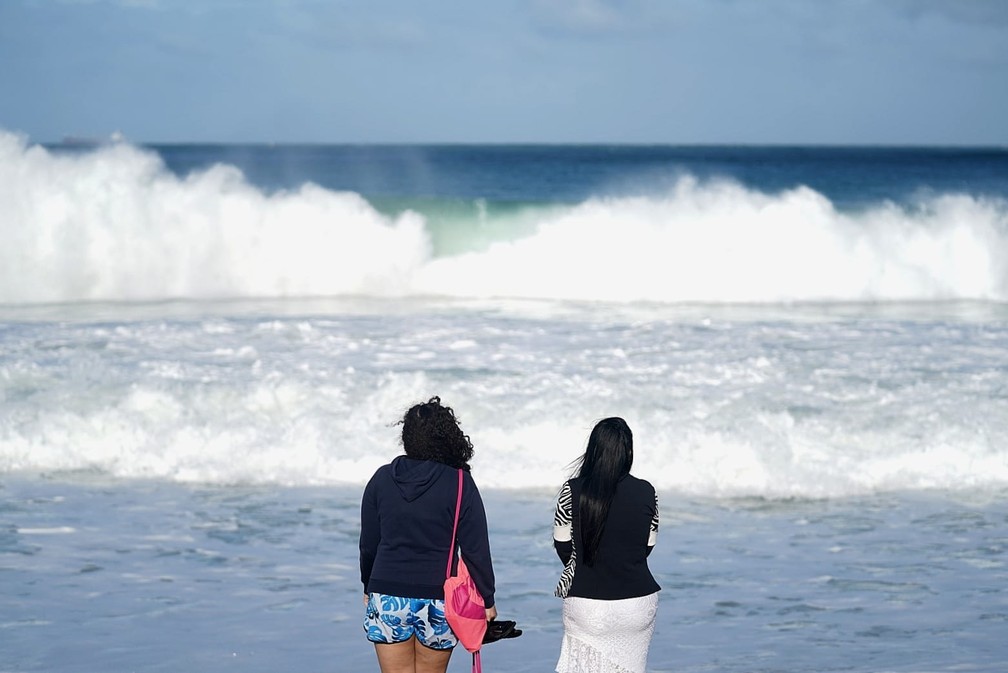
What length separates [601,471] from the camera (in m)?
3.62

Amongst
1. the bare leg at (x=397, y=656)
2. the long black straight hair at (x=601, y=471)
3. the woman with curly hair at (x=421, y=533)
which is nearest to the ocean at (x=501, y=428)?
the bare leg at (x=397, y=656)

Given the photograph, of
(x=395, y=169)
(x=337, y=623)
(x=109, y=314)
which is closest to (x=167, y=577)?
(x=337, y=623)

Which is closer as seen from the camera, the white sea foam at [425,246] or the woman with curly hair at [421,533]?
the woman with curly hair at [421,533]

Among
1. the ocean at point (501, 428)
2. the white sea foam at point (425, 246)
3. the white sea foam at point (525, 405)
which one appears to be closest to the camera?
the ocean at point (501, 428)

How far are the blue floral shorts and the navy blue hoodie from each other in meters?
0.03

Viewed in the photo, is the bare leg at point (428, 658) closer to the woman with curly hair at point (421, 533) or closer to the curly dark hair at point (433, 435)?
the woman with curly hair at point (421, 533)

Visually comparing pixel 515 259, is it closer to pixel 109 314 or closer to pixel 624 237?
pixel 624 237

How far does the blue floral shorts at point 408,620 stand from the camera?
3.69 m

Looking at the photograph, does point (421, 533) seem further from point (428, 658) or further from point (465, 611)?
point (428, 658)

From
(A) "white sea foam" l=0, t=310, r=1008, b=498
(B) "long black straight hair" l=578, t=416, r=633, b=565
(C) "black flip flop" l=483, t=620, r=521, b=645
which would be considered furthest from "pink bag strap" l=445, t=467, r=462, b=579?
(A) "white sea foam" l=0, t=310, r=1008, b=498

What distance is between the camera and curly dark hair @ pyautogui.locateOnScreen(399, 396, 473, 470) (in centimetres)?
367

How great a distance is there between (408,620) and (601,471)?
737 millimetres

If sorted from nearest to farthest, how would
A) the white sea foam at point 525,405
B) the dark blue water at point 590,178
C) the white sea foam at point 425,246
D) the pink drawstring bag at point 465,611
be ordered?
the pink drawstring bag at point 465,611
the white sea foam at point 525,405
the white sea foam at point 425,246
the dark blue water at point 590,178

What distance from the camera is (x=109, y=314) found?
52.5ft
